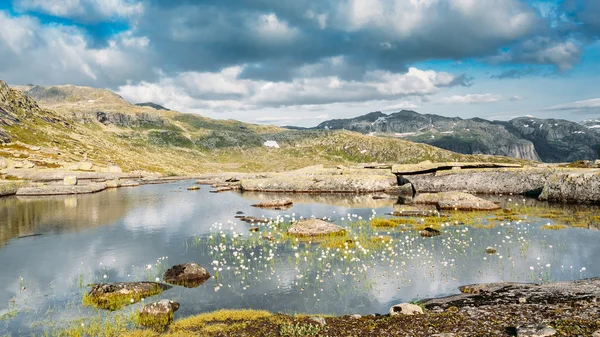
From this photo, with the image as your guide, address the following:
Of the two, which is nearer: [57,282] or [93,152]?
[57,282]

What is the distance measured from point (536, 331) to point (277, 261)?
15264mm

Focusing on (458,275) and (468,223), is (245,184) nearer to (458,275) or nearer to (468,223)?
(468,223)

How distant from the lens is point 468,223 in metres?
34.4

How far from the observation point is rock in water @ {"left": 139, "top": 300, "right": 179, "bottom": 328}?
14.9 m

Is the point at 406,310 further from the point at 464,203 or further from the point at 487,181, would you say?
the point at 487,181

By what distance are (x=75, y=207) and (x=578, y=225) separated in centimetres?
6026

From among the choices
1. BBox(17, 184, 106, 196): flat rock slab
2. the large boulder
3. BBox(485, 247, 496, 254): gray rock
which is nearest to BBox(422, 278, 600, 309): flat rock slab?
BBox(485, 247, 496, 254): gray rock

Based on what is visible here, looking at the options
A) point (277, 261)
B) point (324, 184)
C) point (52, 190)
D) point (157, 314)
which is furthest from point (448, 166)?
point (52, 190)

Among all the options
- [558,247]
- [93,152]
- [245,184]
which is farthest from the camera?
[93,152]

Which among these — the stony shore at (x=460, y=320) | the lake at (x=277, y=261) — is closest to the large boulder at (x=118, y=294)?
the lake at (x=277, y=261)

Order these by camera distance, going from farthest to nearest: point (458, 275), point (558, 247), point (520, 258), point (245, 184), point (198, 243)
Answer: point (245, 184) → point (198, 243) → point (558, 247) → point (520, 258) → point (458, 275)

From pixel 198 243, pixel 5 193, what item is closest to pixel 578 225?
pixel 198 243

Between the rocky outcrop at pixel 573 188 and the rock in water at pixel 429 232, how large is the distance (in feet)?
89.3

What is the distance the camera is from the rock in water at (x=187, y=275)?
795 inches
